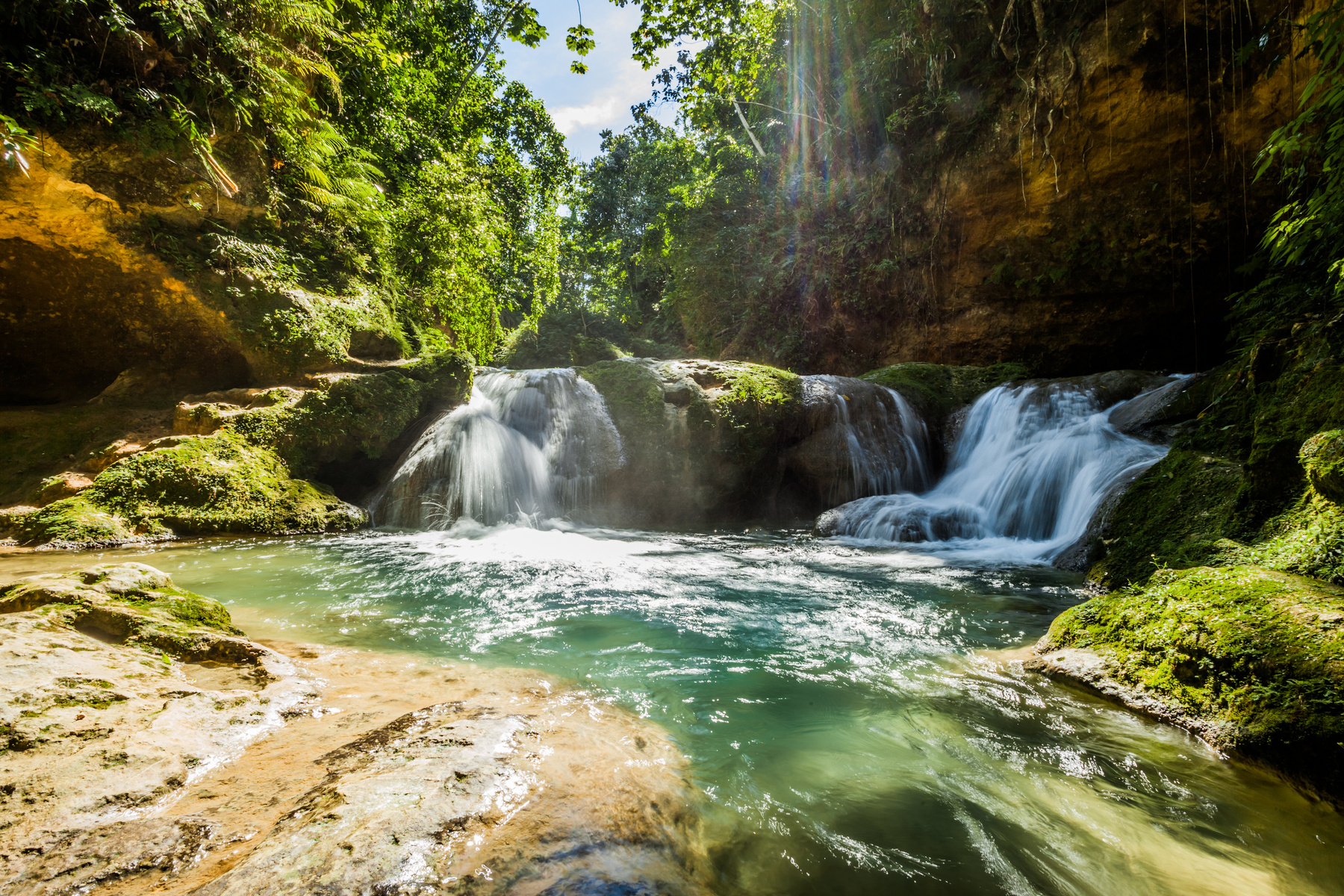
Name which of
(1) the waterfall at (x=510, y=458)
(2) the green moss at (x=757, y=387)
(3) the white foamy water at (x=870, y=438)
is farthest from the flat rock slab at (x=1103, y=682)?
(1) the waterfall at (x=510, y=458)

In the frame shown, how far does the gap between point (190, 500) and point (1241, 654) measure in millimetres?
10605

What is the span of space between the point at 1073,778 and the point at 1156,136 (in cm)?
1398

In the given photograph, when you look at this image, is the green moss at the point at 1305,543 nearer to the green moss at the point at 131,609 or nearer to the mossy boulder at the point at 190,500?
the green moss at the point at 131,609

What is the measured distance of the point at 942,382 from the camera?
12359 millimetres

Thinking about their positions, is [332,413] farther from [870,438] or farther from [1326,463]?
[1326,463]

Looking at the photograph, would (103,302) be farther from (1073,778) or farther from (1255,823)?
(1255,823)

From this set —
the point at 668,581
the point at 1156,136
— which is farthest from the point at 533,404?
the point at 1156,136

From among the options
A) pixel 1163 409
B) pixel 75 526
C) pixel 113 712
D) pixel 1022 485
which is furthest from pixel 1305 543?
pixel 75 526

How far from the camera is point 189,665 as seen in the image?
264 cm

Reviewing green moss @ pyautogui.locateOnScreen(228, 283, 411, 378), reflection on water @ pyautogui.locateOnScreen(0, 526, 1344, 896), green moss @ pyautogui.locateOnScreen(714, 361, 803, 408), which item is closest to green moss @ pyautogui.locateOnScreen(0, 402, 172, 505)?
green moss @ pyautogui.locateOnScreen(228, 283, 411, 378)

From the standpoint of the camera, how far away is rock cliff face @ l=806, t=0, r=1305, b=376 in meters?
9.80

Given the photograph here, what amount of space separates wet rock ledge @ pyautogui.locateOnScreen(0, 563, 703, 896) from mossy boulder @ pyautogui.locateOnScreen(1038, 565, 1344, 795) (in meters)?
A: 2.47

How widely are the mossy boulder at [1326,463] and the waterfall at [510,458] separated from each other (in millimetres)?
8732

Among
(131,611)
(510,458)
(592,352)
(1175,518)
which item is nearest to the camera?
(131,611)
